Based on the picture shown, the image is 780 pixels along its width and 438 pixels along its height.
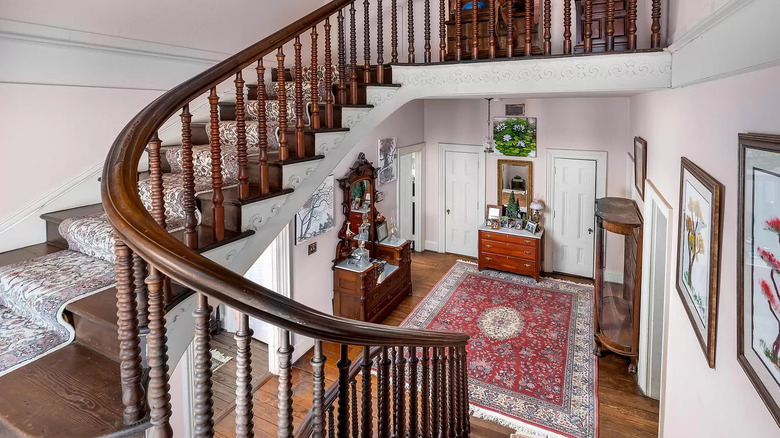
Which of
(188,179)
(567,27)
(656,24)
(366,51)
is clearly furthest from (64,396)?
(656,24)

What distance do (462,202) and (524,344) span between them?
3.17 meters

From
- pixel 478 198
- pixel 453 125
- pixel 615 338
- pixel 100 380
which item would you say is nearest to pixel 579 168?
pixel 478 198

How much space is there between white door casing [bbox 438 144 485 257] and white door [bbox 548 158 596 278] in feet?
3.93

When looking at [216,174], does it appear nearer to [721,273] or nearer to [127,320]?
[127,320]

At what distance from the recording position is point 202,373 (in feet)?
3.21

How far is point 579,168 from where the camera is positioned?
20.8ft

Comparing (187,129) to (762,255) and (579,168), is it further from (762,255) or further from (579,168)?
(579,168)

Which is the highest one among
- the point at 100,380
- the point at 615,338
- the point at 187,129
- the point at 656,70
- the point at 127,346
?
the point at 656,70

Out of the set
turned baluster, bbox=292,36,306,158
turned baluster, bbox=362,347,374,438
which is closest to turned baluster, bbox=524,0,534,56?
turned baluster, bbox=292,36,306,158

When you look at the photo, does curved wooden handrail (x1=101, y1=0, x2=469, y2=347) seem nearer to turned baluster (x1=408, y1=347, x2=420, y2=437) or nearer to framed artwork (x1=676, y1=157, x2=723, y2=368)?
turned baluster (x1=408, y1=347, x2=420, y2=437)

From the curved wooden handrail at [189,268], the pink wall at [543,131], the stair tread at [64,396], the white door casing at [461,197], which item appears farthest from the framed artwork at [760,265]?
the white door casing at [461,197]

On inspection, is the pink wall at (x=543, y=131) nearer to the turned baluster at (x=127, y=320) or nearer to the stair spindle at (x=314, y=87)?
the stair spindle at (x=314, y=87)

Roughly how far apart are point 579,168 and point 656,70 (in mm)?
4033

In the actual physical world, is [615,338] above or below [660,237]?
below
